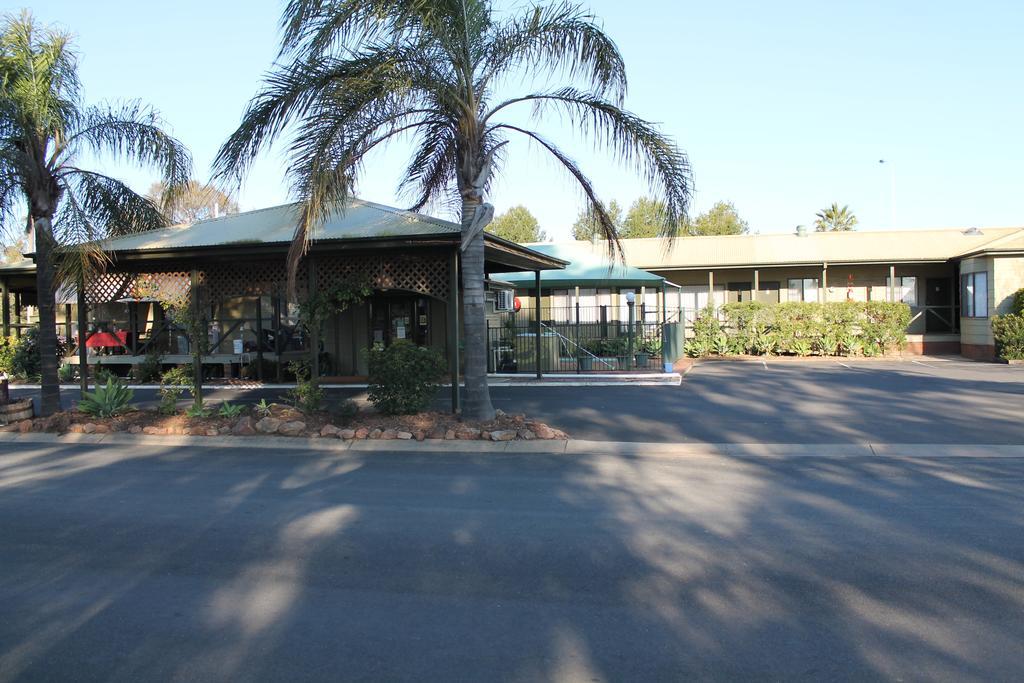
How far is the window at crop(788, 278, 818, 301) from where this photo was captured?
31.9m

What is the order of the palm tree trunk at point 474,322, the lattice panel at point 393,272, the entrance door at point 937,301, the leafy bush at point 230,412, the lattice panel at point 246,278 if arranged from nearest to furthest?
the palm tree trunk at point 474,322 → the leafy bush at point 230,412 → the lattice panel at point 393,272 → the lattice panel at point 246,278 → the entrance door at point 937,301

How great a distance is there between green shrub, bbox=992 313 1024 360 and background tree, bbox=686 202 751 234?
3679 cm

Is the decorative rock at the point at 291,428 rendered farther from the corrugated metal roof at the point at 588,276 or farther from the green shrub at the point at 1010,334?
the green shrub at the point at 1010,334

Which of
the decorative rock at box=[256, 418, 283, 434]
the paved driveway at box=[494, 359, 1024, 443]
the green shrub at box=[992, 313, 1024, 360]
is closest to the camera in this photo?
the paved driveway at box=[494, 359, 1024, 443]

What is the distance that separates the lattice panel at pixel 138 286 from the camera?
50.7ft

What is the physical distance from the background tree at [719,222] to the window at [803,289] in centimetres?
2780

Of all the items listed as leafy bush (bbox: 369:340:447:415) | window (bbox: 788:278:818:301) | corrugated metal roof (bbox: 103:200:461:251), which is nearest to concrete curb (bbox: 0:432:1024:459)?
leafy bush (bbox: 369:340:447:415)

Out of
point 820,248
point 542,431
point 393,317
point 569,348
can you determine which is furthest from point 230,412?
point 820,248

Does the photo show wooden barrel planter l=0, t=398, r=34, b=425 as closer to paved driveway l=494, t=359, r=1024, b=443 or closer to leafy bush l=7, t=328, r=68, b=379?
paved driveway l=494, t=359, r=1024, b=443

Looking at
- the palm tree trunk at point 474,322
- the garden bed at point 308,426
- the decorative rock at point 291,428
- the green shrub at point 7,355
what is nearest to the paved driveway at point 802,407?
the garden bed at point 308,426

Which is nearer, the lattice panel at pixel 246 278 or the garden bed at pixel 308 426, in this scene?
the garden bed at pixel 308 426

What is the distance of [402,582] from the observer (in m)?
5.60

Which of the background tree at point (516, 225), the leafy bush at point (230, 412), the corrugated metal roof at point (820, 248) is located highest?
the background tree at point (516, 225)

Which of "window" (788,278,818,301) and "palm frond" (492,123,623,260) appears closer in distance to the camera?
"palm frond" (492,123,623,260)
